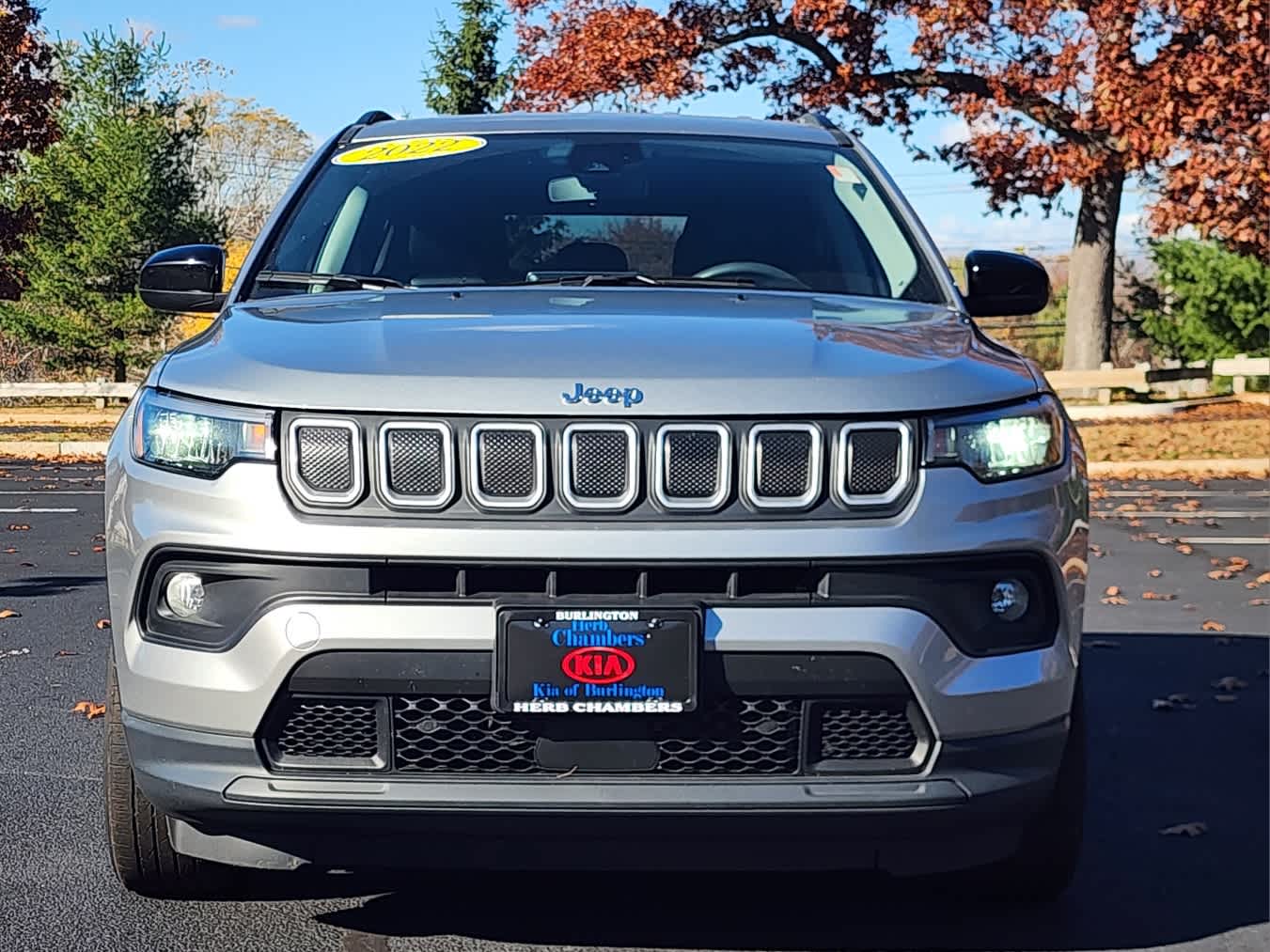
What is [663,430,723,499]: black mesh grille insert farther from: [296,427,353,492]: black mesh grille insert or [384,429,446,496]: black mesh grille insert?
[296,427,353,492]: black mesh grille insert

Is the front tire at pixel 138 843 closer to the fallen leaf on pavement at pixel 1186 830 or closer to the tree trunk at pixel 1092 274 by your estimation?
the fallen leaf on pavement at pixel 1186 830

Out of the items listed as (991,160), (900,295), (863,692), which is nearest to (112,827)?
(863,692)

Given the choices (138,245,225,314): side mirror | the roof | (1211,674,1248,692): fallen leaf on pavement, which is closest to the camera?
(138,245,225,314): side mirror

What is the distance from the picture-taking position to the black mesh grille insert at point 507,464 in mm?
3027

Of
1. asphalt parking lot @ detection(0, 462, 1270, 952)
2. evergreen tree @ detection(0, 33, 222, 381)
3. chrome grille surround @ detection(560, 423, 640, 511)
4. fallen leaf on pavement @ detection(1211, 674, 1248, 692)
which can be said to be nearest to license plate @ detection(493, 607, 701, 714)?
chrome grille surround @ detection(560, 423, 640, 511)

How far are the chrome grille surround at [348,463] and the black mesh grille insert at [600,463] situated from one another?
1.22ft

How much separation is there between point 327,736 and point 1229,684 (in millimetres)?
4226

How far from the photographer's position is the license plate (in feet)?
9.79

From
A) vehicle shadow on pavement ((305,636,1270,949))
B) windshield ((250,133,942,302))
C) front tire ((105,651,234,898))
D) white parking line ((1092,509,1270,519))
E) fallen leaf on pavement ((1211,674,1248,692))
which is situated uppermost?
windshield ((250,133,942,302))

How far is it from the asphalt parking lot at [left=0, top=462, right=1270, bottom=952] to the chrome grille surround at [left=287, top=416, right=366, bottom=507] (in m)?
1.04

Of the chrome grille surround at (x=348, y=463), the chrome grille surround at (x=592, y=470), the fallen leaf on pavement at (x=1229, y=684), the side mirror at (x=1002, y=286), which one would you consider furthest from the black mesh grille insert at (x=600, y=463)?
the fallen leaf on pavement at (x=1229, y=684)

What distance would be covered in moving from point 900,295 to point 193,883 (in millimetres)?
2158

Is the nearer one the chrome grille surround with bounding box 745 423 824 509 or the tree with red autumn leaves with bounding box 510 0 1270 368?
the chrome grille surround with bounding box 745 423 824 509

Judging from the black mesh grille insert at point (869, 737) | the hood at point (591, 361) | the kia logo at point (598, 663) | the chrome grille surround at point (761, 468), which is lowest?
the black mesh grille insert at point (869, 737)
